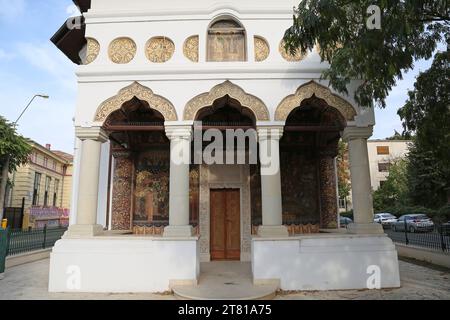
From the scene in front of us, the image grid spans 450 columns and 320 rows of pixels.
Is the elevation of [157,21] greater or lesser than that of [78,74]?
greater

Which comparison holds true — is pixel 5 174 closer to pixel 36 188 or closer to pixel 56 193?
pixel 36 188

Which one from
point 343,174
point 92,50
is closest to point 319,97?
point 92,50

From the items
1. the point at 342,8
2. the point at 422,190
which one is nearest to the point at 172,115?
the point at 342,8

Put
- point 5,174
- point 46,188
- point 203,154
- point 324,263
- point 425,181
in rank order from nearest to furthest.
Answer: point 324,263 → point 203,154 → point 5,174 → point 425,181 → point 46,188

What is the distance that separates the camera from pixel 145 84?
7250 millimetres

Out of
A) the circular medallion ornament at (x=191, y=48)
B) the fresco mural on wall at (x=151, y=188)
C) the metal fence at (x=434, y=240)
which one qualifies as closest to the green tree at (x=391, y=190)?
the metal fence at (x=434, y=240)

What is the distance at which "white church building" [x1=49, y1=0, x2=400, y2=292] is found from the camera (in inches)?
253

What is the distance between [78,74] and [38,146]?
19.9 m

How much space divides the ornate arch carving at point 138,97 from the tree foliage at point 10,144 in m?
9.14

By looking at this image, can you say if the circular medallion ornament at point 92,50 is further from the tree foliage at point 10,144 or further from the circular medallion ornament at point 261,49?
the tree foliage at point 10,144

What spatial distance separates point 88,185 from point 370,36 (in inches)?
243

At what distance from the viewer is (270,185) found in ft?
22.7

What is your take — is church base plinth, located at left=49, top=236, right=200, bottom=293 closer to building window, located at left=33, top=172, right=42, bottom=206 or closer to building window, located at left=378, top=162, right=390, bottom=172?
building window, located at left=33, top=172, right=42, bottom=206

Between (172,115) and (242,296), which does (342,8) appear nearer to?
(172,115)
